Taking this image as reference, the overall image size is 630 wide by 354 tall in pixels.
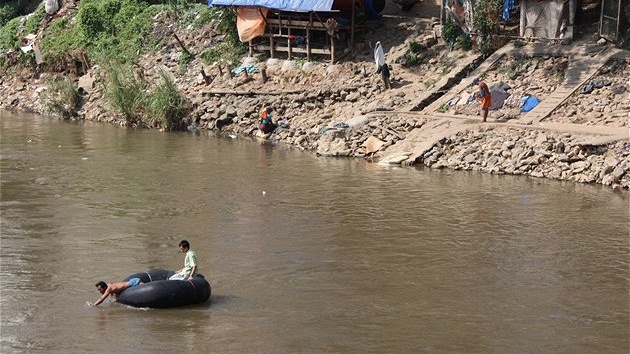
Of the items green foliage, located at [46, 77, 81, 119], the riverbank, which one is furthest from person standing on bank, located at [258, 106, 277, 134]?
green foliage, located at [46, 77, 81, 119]

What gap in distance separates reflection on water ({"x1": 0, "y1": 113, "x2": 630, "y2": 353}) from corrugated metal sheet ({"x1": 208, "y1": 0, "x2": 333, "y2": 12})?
4897 millimetres

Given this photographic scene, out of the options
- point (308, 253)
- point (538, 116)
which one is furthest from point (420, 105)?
point (308, 253)

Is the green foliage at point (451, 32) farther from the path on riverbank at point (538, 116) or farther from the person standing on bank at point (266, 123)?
the person standing on bank at point (266, 123)

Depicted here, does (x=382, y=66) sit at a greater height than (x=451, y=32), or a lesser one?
lesser

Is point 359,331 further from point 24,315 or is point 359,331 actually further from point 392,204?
point 392,204

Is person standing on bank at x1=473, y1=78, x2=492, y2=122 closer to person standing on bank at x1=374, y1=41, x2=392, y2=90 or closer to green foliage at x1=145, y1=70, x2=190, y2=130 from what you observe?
person standing on bank at x1=374, y1=41, x2=392, y2=90

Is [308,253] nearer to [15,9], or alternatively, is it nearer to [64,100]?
[64,100]

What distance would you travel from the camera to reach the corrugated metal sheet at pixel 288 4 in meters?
29.9

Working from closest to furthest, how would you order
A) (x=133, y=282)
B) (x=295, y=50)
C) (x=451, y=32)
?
1. (x=133, y=282)
2. (x=451, y=32)
3. (x=295, y=50)

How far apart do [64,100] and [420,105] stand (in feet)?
39.3

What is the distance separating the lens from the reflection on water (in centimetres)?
1462

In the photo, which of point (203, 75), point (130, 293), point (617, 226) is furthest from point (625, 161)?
point (203, 75)

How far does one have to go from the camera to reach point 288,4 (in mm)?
30594

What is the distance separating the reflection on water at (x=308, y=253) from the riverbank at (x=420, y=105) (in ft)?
2.56
